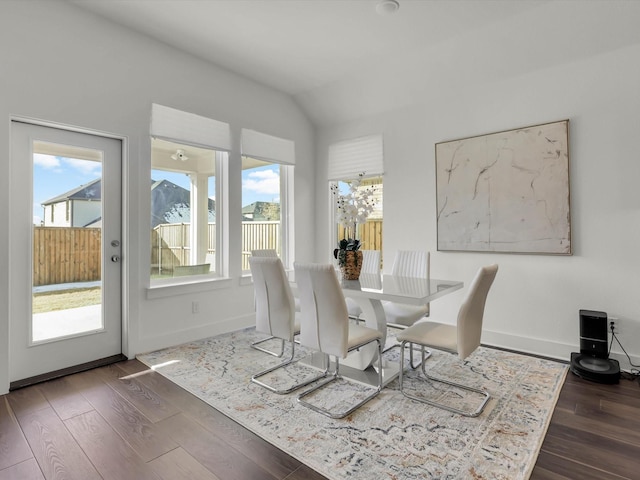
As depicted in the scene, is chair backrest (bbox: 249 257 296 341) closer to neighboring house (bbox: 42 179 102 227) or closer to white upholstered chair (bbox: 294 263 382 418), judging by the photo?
white upholstered chair (bbox: 294 263 382 418)

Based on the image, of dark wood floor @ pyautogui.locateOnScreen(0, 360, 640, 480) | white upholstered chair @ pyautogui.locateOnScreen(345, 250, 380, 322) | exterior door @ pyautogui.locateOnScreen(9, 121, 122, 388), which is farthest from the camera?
white upholstered chair @ pyautogui.locateOnScreen(345, 250, 380, 322)

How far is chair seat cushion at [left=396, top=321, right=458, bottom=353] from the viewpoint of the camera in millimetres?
2299

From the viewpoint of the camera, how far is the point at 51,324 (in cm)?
290

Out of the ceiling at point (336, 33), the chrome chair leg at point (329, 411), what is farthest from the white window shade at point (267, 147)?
the chrome chair leg at point (329, 411)

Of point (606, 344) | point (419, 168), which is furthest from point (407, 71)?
point (606, 344)

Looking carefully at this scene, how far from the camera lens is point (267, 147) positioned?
4484 mm

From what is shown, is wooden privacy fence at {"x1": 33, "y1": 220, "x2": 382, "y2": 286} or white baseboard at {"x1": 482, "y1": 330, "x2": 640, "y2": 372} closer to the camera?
wooden privacy fence at {"x1": 33, "y1": 220, "x2": 382, "y2": 286}

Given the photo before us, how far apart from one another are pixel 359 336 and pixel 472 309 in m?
0.75

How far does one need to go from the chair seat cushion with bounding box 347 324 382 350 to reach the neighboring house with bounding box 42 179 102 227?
2460 mm

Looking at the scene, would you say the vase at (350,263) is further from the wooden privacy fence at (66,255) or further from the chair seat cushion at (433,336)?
the wooden privacy fence at (66,255)

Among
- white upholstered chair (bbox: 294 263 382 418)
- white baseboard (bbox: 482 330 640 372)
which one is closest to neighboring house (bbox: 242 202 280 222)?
white upholstered chair (bbox: 294 263 382 418)

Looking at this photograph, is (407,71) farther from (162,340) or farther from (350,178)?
(162,340)

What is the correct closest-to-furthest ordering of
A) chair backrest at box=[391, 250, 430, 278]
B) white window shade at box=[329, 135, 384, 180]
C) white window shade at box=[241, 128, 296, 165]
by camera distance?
chair backrest at box=[391, 250, 430, 278]
white window shade at box=[241, 128, 296, 165]
white window shade at box=[329, 135, 384, 180]

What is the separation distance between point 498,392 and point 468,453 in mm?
849
